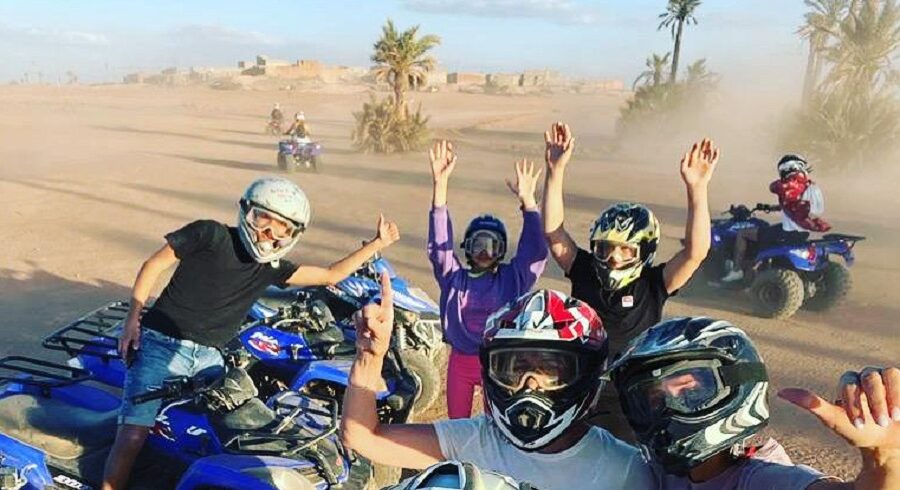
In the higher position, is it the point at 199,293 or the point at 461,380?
the point at 199,293

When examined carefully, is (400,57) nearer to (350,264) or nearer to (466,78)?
(350,264)

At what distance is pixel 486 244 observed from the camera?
4270 mm

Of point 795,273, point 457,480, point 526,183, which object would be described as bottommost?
point 795,273

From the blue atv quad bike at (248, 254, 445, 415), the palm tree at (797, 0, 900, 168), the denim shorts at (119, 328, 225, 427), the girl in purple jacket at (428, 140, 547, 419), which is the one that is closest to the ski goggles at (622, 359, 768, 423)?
the girl in purple jacket at (428, 140, 547, 419)

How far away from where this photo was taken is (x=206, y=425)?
12.5ft

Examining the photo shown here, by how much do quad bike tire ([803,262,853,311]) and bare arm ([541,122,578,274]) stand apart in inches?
240

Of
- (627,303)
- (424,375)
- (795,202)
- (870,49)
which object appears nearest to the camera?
(627,303)

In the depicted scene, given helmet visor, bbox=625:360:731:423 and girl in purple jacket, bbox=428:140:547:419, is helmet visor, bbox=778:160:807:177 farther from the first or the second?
helmet visor, bbox=625:360:731:423

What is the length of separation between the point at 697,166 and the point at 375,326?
1698 millimetres

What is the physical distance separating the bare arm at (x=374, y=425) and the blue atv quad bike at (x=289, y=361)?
6.89ft

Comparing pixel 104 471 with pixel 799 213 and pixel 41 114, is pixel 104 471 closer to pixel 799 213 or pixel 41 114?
pixel 799 213

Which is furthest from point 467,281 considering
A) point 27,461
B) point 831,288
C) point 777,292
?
point 831,288

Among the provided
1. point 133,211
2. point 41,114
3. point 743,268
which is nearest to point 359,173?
point 133,211

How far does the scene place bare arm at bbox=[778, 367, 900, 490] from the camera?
150cm
